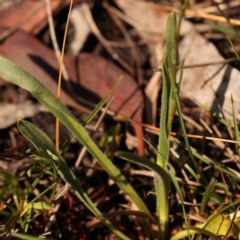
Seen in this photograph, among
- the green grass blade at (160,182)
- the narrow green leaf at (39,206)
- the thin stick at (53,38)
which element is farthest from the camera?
the thin stick at (53,38)

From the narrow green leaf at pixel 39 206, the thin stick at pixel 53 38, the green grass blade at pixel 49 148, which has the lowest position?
the narrow green leaf at pixel 39 206

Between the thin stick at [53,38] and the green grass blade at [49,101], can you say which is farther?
the thin stick at [53,38]

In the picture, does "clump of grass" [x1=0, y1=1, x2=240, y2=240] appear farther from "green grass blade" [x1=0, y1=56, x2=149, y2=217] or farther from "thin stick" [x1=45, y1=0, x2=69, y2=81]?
"thin stick" [x1=45, y1=0, x2=69, y2=81]

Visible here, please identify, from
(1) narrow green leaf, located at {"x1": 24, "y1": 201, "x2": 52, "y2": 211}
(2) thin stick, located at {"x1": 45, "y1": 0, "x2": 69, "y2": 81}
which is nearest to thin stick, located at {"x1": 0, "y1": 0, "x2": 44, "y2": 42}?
(2) thin stick, located at {"x1": 45, "y1": 0, "x2": 69, "y2": 81}

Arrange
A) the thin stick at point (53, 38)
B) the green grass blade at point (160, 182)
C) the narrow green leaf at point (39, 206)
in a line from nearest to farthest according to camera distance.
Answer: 1. the green grass blade at point (160, 182)
2. the narrow green leaf at point (39, 206)
3. the thin stick at point (53, 38)

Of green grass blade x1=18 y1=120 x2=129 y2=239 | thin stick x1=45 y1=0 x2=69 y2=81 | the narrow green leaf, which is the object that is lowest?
the narrow green leaf

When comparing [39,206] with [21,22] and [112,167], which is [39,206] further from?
[21,22]

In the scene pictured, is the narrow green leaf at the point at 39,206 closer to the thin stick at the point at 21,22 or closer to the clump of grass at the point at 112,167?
the clump of grass at the point at 112,167

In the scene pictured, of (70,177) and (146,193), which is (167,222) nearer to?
(146,193)

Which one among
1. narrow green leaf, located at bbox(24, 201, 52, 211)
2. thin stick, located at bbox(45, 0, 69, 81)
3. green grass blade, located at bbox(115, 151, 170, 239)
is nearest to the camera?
green grass blade, located at bbox(115, 151, 170, 239)

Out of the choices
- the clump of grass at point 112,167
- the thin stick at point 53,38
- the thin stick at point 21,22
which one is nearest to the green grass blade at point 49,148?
the clump of grass at point 112,167

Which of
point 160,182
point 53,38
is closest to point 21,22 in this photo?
point 53,38
